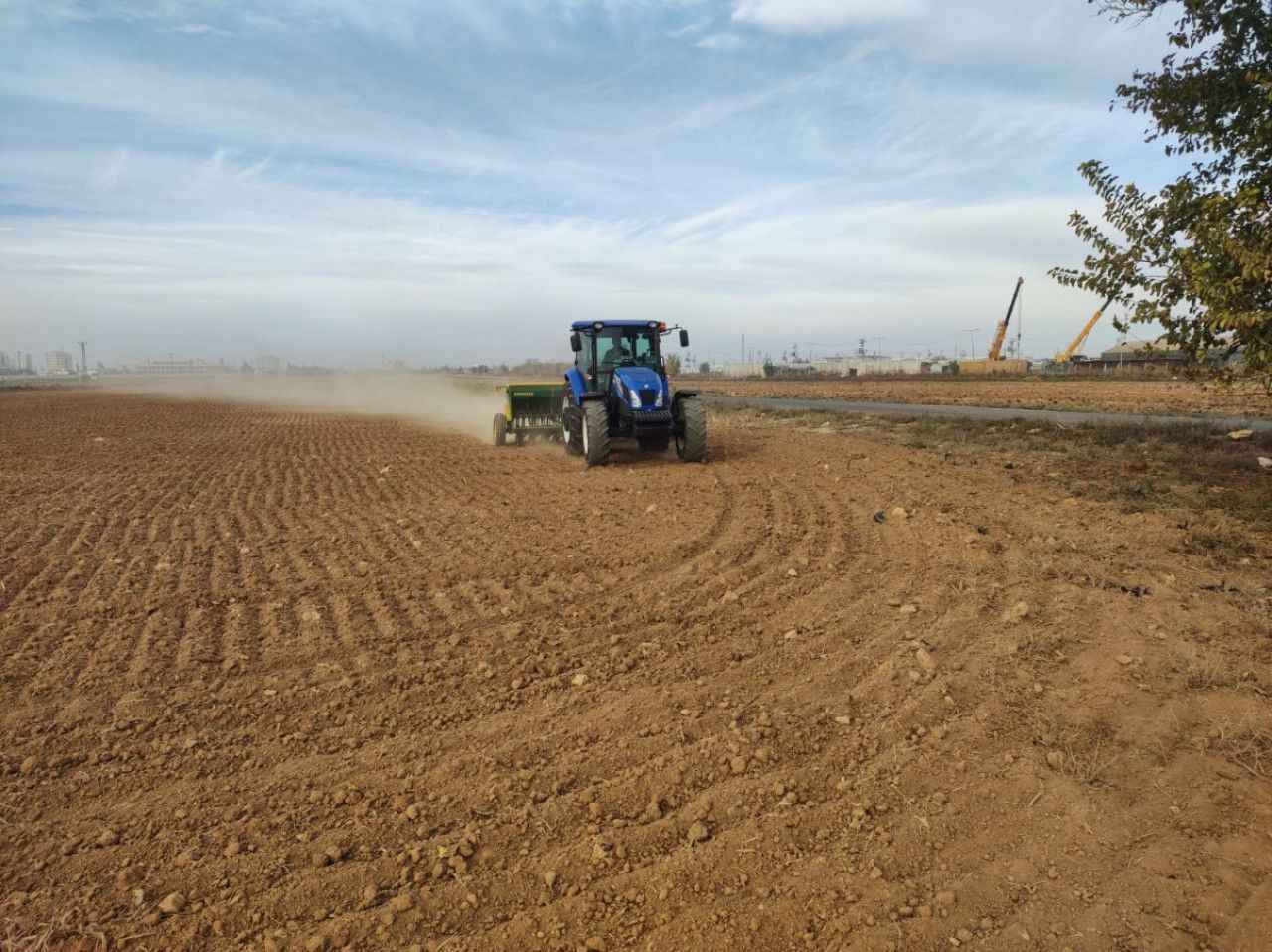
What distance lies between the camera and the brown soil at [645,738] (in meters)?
2.84

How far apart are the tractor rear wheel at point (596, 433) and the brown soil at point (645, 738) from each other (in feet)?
15.1

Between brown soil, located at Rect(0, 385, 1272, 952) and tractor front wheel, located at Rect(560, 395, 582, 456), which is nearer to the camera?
brown soil, located at Rect(0, 385, 1272, 952)

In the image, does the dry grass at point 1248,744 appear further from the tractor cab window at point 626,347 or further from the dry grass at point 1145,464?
the tractor cab window at point 626,347

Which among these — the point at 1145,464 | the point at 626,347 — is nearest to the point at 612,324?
the point at 626,347

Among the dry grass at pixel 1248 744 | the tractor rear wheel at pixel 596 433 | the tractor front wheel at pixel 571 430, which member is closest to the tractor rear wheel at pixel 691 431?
the tractor rear wheel at pixel 596 433

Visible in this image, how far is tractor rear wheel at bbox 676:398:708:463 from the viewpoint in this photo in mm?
13047

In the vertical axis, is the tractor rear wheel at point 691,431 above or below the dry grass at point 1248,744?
above

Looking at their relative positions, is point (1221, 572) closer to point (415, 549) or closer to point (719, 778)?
point (719, 778)

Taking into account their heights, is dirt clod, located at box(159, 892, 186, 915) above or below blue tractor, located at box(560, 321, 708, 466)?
below

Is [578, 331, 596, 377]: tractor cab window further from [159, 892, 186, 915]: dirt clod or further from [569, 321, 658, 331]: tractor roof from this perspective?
[159, 892, 186, 915]: dirt clod

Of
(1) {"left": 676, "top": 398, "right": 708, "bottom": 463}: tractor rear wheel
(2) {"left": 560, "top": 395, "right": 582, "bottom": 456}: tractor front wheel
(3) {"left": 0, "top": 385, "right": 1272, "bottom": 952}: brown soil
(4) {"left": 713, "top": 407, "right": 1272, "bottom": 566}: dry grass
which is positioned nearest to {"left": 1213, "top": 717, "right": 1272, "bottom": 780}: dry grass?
(3) {"left": 0, "top": 385, "right": 1272, "bottom": 952}: brown soil

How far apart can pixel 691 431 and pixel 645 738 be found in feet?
30.7

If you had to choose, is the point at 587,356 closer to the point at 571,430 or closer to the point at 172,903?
the point at 571,430

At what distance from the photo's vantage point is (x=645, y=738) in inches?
157
